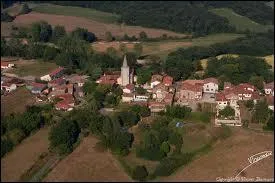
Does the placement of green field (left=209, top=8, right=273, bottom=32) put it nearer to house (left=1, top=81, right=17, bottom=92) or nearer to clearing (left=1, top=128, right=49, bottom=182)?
house (left=1, top=81, right=17, bottom=92)

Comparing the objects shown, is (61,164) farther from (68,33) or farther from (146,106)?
(68,33)

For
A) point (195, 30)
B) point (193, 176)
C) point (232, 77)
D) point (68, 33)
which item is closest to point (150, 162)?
point (193, 176)

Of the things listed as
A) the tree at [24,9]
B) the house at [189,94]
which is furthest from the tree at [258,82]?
the tree at [24,9]

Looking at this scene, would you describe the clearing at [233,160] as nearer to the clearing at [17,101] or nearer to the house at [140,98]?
the house at [140,98]

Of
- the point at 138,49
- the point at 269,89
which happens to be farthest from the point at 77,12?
the point at 269,89

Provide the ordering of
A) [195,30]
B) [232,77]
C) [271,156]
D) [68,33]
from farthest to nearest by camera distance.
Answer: [195,30], [68,33], [232,77], [271,156]

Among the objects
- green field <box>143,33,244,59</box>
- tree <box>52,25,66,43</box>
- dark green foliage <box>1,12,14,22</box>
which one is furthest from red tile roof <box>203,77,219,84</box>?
dark green foliage <box>1,12,14,22</box>
